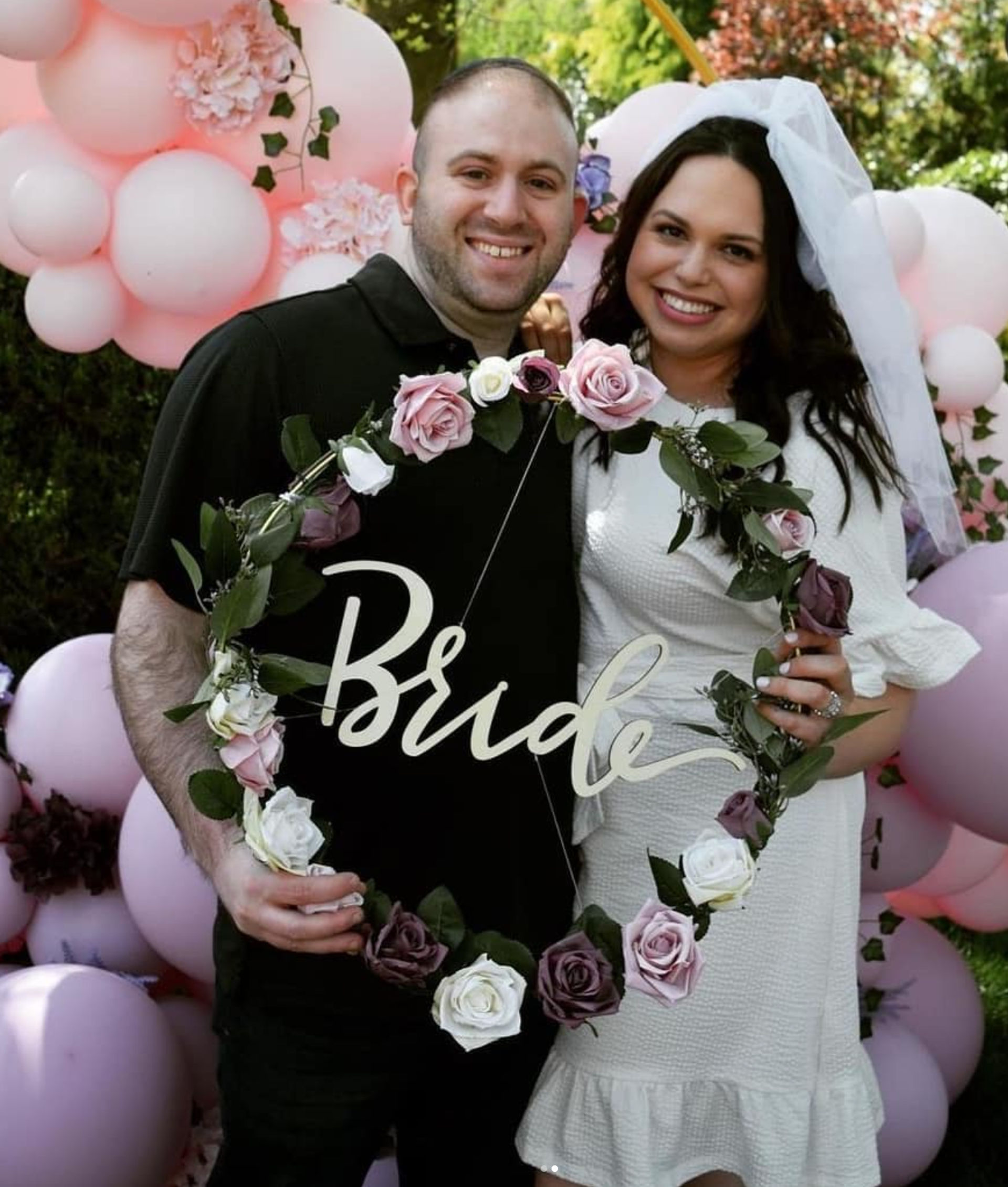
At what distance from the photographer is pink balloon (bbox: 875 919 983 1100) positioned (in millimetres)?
Result: 3386

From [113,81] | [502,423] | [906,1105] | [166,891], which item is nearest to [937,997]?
[906,1105]

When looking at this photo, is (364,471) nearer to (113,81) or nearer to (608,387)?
(608,387)

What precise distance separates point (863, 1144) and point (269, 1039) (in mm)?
939

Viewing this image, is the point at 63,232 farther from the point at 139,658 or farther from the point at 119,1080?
the point at 119,1080

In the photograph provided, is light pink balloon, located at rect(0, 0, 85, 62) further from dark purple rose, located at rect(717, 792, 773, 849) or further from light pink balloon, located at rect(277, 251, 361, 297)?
dark purple rose, located at rect(717, 792, 773, 849)

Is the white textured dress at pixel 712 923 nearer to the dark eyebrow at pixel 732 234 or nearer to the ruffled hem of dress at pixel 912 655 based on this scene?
the ruffled hem of dress at pixel 912 655

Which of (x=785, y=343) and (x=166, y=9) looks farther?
(x=166, y=9)

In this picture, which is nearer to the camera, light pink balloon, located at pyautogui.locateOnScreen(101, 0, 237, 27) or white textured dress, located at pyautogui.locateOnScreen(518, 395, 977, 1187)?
white textured dress, located at pyautogui.locateOnScreen(518, 395, 977, 1187)

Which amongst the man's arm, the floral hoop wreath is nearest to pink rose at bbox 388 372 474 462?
the floral hoop wreath

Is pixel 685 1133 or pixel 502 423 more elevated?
pixel 502 423

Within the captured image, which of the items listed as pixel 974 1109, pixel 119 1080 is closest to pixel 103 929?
pixel 119 1080

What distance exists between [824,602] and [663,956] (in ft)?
1.66

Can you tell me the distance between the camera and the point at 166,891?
2.81 metres

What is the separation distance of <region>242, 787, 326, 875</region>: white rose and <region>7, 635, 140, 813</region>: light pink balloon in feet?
4.21
